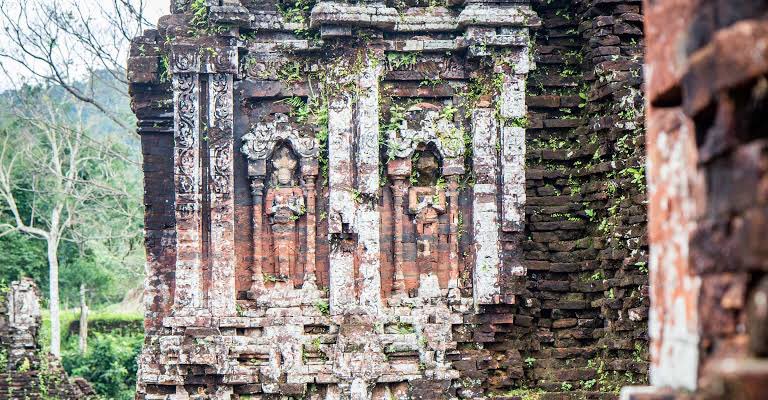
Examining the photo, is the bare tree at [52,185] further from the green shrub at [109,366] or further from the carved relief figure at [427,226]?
the carved relief figure at [427,226]

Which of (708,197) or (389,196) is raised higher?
(389,196)

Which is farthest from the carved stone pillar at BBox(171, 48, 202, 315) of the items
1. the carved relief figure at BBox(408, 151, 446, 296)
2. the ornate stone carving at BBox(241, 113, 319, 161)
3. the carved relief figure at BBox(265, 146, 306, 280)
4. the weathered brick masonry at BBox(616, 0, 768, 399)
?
the weathered brick masonry at BBox(616, 0, 768, 399)

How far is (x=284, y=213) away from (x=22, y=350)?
8.89 m

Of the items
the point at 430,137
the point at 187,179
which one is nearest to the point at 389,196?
the point at 430,137

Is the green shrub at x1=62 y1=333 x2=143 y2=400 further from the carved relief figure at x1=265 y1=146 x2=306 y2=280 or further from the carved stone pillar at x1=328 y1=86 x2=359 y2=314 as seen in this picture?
the carved stone pillar at x1=328 y1=86 x2=359 y2=314

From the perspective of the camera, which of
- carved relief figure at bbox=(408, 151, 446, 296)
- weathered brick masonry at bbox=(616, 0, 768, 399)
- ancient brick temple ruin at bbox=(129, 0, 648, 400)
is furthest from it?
carved relief figure at bbox=(408, 151, 446, 296)

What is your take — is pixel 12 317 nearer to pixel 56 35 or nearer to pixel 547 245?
pixel 56 35

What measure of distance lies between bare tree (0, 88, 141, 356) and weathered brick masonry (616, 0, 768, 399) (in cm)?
2310

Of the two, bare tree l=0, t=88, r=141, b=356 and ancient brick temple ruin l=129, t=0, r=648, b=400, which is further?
bare tree l=0, t=88, r=141, b=356

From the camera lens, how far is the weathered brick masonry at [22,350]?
16422 millimetres

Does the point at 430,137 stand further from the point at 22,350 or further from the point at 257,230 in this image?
the point at 22,350

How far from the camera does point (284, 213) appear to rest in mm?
9641

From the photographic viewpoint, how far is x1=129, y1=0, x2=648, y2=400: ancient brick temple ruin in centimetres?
941

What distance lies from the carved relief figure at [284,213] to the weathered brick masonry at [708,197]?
650cm
